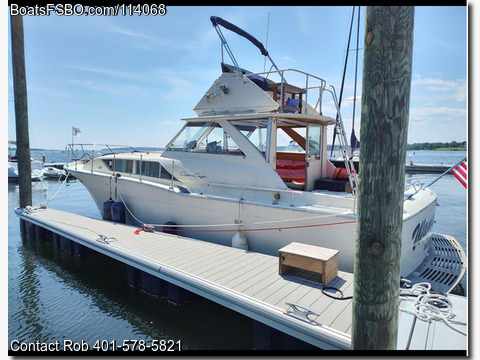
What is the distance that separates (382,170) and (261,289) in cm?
266

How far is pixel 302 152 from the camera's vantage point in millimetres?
7727

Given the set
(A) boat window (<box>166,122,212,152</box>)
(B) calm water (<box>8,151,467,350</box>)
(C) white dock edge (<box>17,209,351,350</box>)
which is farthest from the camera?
(A) boat window (<box>166,122,212,152</box>)

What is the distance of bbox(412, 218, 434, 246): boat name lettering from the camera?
16.5 ft

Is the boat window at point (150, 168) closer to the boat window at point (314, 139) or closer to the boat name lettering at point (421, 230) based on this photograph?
the boat window at point (314, 139)

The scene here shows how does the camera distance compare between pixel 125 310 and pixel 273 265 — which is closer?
pixel 273 265

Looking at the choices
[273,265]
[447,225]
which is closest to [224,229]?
[273,265]

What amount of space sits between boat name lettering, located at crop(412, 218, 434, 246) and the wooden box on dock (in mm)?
1525

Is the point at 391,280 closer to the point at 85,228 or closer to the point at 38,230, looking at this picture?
the point at 85,228

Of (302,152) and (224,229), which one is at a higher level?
(302,152)

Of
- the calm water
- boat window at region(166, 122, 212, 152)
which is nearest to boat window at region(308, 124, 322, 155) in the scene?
boat window at region(166, 122, 212, 152)

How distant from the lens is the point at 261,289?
420 cm

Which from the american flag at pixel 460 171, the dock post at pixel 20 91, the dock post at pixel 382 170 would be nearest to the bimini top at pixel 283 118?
the american flag at pixel 460 171

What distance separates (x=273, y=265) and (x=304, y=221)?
93 cm

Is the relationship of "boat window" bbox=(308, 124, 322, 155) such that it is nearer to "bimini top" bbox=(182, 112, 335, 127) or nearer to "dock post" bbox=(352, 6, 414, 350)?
"bimini top" bbox=(182, 112, 335, 127)
